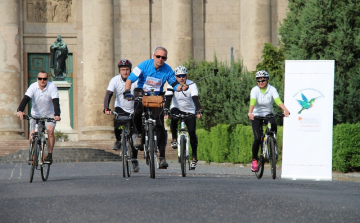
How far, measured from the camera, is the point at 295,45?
76.3 ft

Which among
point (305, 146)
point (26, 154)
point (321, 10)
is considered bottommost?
point (26, 154)

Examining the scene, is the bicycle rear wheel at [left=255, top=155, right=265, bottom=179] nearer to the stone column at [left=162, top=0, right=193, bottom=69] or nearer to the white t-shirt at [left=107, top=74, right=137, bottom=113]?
the white t-shirt at [left=107, top=74, right=137, bottom=113]

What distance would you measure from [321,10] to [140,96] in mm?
11157

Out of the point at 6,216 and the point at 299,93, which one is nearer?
the point at 6,216

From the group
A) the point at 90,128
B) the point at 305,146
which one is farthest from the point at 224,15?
the point at 305,146

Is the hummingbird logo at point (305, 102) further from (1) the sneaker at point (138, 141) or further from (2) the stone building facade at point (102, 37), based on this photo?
(2) the stone building facade at point (102, 37)

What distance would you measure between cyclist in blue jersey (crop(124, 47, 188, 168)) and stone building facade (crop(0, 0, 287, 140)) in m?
31.9

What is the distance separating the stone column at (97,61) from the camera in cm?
4631

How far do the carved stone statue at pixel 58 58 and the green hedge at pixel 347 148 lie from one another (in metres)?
22.8

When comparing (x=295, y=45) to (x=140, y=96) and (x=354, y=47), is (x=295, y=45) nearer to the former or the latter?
(x=354, y=47)

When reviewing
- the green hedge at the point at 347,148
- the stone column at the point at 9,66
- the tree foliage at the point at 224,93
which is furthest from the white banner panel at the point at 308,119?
the stone column at the point at 9,66

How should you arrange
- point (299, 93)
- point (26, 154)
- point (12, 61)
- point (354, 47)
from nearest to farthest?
point (299, 93) < point (354, 47) < point (26, 154) < point (12, 61)

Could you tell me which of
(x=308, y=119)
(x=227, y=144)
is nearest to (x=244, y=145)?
(x=227, y=144)

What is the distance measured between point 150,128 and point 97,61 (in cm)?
3375
